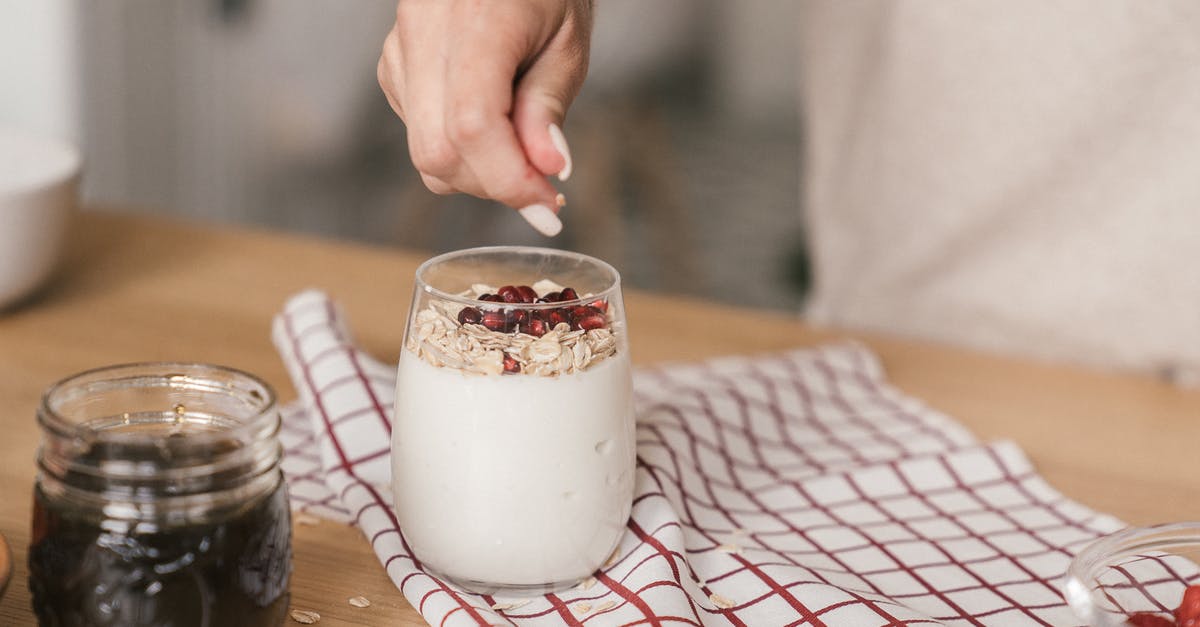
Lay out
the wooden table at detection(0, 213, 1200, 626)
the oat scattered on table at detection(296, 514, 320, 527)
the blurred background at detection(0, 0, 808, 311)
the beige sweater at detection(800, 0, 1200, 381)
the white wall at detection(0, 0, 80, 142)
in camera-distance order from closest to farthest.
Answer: the oat scattered on table at detection(296, 514, 320, 527) → the wooden table at detection(0, 213, 1200, 626) → the beige sweater at detection(800, 0, 1200, 381) → the white wall at detection(0, 0, 80, 142) → the blurred background at detection(0, 0, 808, 311)

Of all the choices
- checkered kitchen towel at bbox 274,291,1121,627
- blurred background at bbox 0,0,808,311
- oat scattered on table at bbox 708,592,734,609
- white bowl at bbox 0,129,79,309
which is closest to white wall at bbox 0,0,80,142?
blurred background at bbox 0,0,808,311

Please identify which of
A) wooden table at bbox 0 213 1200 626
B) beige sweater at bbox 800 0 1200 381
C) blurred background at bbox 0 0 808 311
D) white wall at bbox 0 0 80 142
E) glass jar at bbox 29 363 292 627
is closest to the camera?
glass jar at bbox 29 363 292 627

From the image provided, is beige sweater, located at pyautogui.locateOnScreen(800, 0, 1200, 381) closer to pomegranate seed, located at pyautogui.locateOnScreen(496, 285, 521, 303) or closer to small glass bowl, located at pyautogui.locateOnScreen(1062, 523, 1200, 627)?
small glass bowl, located at pyautogui.locateOnScreen(1062, 523, 1200, 627)

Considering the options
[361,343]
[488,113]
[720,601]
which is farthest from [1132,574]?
[361,343]

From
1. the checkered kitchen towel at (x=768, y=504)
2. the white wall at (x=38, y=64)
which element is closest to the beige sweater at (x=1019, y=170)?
the checkered kitchen towel at (x=768, y=504)

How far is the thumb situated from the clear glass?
8cm

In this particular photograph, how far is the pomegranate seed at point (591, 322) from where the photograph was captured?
67 cm

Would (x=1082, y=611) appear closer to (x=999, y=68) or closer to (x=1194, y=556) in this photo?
(x=1194, y=556)

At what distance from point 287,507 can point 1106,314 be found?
3.14 ft

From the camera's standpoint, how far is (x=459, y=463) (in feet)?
2.17

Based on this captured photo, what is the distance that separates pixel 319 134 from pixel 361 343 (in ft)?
6.85

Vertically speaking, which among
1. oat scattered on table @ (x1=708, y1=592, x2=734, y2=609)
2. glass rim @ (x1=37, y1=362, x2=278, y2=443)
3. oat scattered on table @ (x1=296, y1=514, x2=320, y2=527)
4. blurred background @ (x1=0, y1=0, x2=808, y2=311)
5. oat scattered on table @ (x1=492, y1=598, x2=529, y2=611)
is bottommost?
blurred background @ (x1=0, y1=0, x2=808, y2=311)

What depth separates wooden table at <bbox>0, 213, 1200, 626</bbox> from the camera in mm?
926

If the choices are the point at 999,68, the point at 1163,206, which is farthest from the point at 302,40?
the point at 1163,206
